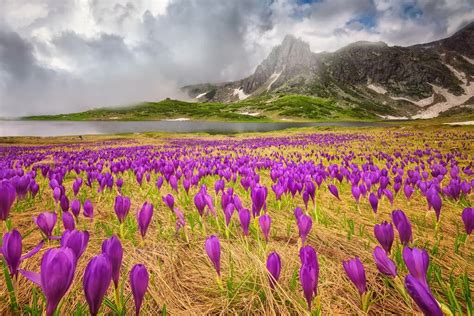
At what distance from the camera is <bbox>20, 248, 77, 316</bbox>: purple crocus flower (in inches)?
41.2

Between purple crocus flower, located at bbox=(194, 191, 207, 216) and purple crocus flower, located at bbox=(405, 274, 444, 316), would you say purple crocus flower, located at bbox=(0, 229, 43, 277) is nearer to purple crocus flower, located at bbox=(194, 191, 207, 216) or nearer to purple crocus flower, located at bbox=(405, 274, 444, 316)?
purple crocus flower, located at bbox=(194, 191, 207, 216)

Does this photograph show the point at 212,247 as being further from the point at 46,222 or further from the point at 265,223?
the point at 46,222

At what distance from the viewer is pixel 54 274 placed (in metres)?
1.06

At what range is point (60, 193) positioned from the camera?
11.2 ft

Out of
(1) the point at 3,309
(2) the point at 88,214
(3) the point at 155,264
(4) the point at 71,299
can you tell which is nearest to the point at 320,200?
(3) the point at 155,264

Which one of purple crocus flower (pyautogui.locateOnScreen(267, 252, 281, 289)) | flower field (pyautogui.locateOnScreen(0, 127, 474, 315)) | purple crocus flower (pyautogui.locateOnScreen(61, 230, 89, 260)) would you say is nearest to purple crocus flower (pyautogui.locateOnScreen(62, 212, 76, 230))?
flower field (pyautogui.locateOnScreen(0, 127, 474, 315))

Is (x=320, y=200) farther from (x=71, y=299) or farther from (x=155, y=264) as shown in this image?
(x=71, y=299)

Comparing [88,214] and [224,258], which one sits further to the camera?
[88,214]

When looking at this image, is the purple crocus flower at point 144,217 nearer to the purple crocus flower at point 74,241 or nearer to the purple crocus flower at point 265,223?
the purple crocus flower at point 74,241

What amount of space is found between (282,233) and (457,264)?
5.30ft

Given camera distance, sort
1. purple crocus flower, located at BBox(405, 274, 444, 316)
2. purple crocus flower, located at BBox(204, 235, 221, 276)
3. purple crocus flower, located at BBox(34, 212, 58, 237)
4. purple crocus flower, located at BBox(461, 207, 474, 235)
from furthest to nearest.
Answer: purple crocus flower, located at BBox(461, 207, 474, 235), purple crocus flower, located at BBox(34, 212, 58, 237), purple crocus flower, located at BBox(204, 235, 221, 276), purple crocus flower, located at BBox(405, 274, 444, 316)

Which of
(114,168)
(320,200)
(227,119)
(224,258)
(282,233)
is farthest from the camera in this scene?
(227,119)

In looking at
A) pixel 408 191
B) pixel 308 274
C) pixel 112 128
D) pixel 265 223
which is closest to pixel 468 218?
pixel 408 191

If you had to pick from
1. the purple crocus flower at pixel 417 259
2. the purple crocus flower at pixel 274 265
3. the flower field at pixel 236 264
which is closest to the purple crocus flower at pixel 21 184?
the flower field at pixel 236 264
